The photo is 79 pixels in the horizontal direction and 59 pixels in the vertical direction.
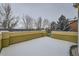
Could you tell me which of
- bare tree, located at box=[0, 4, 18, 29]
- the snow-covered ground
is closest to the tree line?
bare tree, located at box=[0, 4, 18, 29]

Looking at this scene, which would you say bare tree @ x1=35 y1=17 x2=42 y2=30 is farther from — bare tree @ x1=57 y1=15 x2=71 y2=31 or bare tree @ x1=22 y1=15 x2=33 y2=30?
bare tree @ x1=57 y1=15 x2=71 y2=31

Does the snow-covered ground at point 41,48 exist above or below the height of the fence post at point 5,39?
below

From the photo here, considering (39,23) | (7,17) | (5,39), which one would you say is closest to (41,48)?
(39,23)

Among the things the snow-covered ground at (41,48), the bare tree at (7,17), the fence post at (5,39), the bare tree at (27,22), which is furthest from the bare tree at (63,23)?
the fence post at (5,39)

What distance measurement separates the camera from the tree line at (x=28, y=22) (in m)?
1.73

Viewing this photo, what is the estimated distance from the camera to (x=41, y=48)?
1755 mm

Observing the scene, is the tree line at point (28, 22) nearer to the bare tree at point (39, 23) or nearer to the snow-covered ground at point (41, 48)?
the bare tree at point (39, 23)

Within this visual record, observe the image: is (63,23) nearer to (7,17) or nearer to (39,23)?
(39,23)

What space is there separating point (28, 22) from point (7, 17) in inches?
9.7

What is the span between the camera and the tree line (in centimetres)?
173

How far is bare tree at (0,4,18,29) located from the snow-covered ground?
238 mm

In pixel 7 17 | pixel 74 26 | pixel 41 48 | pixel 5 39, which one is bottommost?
pixel 41 48

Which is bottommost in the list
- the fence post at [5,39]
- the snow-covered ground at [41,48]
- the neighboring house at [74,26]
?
the snow-covered ground at [41,48]

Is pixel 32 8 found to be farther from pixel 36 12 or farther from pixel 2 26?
pixel 2 26
